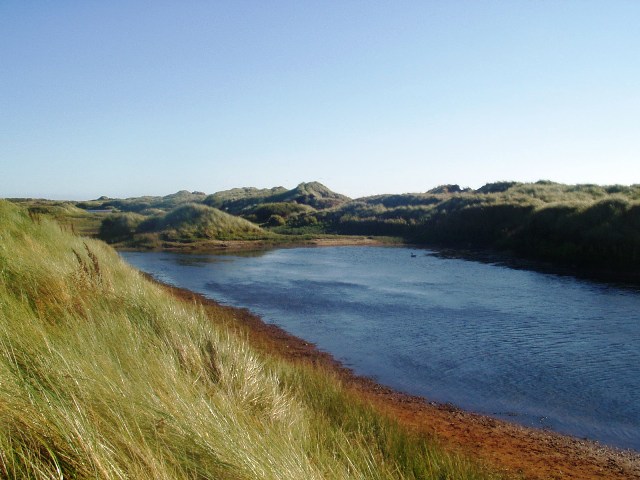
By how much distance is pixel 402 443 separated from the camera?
5613mm

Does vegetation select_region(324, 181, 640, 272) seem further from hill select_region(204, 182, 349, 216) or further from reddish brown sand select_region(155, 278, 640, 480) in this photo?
hill select_region(204, 182, 349, 216)

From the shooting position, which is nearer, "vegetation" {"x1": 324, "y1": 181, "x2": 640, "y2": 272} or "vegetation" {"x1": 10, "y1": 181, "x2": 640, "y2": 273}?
"vegetation" {"x1": 324, "y1": 181, "x2": 640, "y2": 272}

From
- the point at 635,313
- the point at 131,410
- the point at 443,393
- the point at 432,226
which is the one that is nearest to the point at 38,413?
the point at 131,410

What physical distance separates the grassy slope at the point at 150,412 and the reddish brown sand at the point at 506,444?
1.35m

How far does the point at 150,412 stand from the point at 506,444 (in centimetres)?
552

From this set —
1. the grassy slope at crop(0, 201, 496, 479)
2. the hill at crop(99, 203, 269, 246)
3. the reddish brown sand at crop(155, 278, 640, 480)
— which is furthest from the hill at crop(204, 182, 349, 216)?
the grassy slope at crop(0, 201, 496, 479)

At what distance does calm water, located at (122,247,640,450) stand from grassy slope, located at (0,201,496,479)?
3888 millimetres

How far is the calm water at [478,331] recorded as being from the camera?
29.7ft

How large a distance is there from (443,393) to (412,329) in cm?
442

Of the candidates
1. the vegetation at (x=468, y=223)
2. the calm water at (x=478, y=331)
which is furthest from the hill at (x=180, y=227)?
the calm water at (x=478, y=331)

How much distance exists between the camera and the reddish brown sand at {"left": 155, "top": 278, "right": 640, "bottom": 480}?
6.36 meters

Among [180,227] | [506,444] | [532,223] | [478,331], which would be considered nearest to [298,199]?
[180,227]

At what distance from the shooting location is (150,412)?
3.24 meters

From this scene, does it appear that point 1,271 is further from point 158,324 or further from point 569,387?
point 569,387
